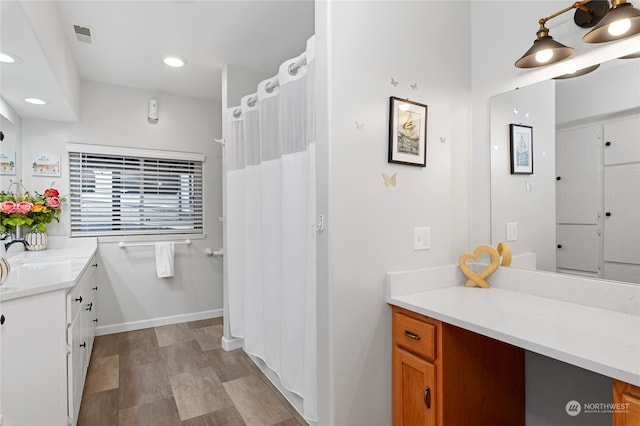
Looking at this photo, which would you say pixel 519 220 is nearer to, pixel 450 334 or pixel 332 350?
pixel 450 334

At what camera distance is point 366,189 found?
1497mm

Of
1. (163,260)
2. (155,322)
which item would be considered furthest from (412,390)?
(155,322)

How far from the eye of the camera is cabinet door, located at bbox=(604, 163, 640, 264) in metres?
1.32

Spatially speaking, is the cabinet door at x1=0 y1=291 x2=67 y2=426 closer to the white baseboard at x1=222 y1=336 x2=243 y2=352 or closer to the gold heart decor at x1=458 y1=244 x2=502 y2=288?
the white baseboard at x1=222 y1=336 x2=243 y2=352

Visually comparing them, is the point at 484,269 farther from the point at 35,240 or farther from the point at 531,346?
the point at 35,240

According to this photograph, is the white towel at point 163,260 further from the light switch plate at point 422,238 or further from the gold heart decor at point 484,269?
the gold heart decor at point 484,269

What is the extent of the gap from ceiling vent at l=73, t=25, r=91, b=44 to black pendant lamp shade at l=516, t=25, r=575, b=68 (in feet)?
9.18

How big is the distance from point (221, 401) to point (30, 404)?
1.01 m

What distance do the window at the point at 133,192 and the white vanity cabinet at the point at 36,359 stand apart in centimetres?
201

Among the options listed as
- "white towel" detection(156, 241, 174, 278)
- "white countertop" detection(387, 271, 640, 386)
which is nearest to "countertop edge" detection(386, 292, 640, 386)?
"white countertop" detection(387, 271, 640, 386)

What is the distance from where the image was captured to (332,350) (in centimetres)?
141

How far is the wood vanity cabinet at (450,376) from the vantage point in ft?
4.43

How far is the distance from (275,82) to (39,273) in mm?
1723

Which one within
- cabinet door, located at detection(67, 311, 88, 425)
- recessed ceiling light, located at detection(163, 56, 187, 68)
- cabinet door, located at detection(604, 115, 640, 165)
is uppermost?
recessed ceiling light, located at detection(163, 56, 187, 68)
